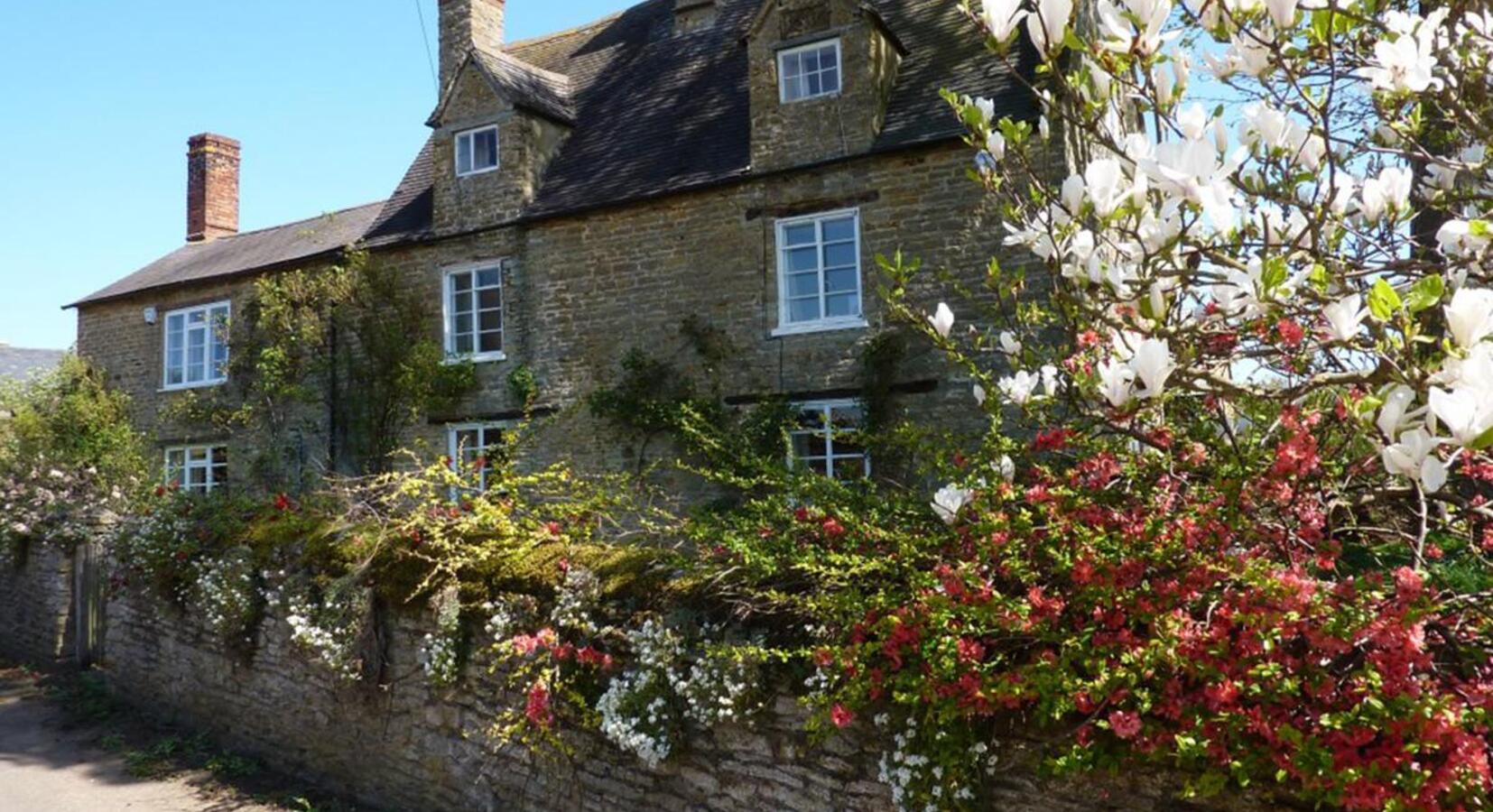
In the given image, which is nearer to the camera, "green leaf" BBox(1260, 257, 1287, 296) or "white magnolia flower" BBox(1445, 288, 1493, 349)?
"white magnolia flower" BBox(1445, 288, 1493, 349)

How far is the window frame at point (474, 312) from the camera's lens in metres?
15.7

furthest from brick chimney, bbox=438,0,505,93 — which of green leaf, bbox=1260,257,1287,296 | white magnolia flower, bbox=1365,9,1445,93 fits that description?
green leaf, bbox=1260,257,1287,296

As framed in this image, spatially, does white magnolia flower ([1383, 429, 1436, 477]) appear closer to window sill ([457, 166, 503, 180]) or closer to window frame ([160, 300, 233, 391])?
window sill ([457, 166, 503, 180])

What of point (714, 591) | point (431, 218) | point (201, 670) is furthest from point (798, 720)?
point (431, 218)

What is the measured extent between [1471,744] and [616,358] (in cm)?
1215

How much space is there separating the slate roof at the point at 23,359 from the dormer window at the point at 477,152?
828 inches

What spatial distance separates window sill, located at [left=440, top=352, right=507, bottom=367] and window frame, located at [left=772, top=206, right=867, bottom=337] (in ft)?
15.4

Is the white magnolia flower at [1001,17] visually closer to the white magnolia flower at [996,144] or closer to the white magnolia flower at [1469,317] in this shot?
the white magnolia flower at [996,144]

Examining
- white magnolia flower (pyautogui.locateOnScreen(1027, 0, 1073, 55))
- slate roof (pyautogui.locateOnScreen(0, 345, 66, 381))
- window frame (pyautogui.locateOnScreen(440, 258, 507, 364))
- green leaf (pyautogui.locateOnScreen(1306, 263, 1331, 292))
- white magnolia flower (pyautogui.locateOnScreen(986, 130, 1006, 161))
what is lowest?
green leaf (pyautogui.locateOnScreen(1306, 263, 1331, 292))

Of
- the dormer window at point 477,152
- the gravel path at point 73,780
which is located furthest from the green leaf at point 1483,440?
the dormer window at point 477,152

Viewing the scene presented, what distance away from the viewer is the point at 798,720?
5.47 metres

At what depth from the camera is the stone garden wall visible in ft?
17.0

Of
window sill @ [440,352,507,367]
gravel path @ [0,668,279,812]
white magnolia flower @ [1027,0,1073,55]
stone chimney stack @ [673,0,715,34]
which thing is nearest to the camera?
white magnolia flower @ [1027,0,1073,55]

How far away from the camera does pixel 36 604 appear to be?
13617 mm
